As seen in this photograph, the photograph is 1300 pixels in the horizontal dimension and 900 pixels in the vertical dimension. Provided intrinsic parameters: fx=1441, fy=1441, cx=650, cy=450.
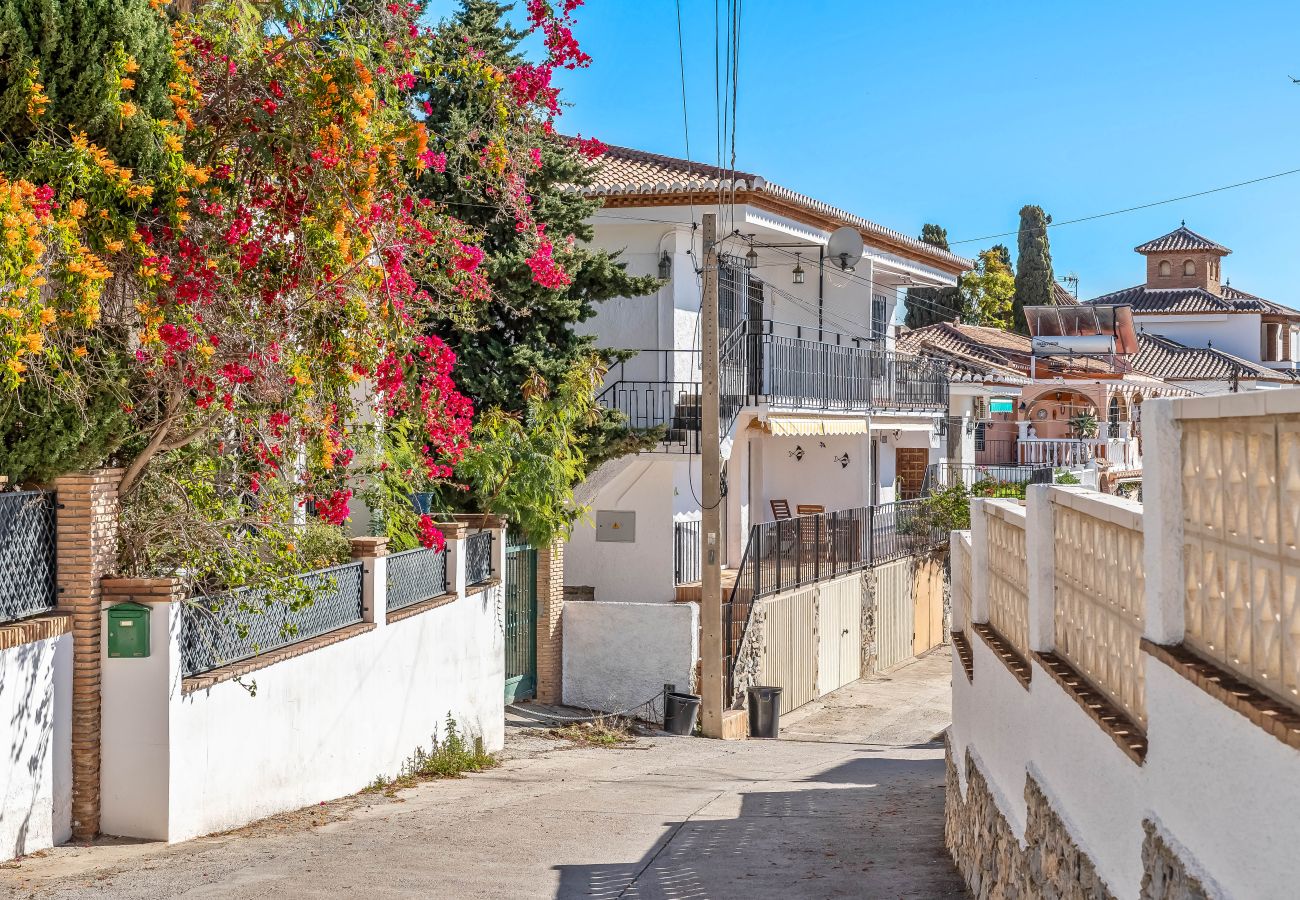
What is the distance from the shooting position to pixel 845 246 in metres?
24.4

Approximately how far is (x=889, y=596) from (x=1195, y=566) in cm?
2398

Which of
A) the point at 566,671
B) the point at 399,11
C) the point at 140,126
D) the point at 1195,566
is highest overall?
the point at 399,11

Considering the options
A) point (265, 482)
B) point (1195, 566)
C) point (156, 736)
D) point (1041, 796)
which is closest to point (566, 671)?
point (265, 482)

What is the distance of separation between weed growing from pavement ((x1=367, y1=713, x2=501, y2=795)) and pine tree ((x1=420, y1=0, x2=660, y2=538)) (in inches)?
131

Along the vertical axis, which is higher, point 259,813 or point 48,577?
point 48,577

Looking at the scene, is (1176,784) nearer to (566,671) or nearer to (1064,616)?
(1064,616)

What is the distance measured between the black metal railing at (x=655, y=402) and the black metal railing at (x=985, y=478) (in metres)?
9.75

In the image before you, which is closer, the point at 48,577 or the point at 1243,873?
the point at 1243,873

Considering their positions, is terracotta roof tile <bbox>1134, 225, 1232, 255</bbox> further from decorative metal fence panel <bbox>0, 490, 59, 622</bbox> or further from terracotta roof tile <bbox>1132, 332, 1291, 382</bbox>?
decorative metal fence panel <bbox>0, 490, 59, 622</bbox>

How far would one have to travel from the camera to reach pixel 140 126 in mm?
9859

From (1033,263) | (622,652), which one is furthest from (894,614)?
(1033,263)

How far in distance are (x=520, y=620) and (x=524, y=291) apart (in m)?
4.31

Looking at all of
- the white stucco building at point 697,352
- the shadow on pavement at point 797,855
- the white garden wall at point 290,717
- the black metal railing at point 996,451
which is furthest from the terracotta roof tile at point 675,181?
the black metal railing at point 996,451

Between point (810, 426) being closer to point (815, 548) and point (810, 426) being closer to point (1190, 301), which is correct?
point (815, 548)
